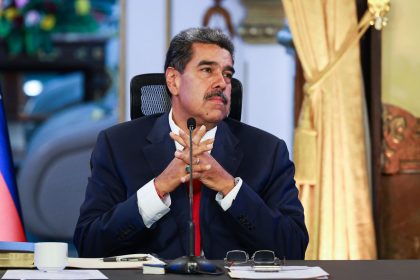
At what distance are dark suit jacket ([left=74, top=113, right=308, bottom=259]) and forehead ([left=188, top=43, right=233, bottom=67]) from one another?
202mm

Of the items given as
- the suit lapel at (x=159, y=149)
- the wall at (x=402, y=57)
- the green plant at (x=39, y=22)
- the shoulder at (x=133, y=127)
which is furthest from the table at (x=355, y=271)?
the green plant at (x=39, y=22)

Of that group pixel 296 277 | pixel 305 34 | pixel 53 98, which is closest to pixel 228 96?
pixel 296 277

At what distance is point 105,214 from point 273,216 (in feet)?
1.54

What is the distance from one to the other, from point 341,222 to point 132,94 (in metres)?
1.23

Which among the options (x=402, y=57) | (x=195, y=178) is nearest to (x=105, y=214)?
(x=195, y=178)

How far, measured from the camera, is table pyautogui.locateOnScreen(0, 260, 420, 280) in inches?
99.7

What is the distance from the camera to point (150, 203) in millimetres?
2984

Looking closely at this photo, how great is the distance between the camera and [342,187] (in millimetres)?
4289

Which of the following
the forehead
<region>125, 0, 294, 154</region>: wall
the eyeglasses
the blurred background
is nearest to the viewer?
the eyeglasses

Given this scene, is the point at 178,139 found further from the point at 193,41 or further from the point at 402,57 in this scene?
the point at 402,57

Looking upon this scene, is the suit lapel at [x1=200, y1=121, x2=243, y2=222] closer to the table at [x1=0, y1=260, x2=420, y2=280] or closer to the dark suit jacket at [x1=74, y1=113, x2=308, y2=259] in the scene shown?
the dark suit jacket at [x1=74, y1=113, x2=308, y2=259]

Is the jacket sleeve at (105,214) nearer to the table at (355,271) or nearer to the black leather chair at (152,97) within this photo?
the black leather chair at (152,97)

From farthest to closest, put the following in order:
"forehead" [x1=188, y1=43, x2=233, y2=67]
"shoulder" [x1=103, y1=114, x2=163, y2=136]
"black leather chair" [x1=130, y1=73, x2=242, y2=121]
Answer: "black leather chair" [x1=130, y1=73, x2=242, y2=121], "shoulder" [x1=103, y1=114, x2=163, y2=136], "forehead" [x1=188, y1=43, x2=233, y2=67]

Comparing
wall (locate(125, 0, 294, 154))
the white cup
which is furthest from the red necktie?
wall (locate(125, 0, 294, 154))
